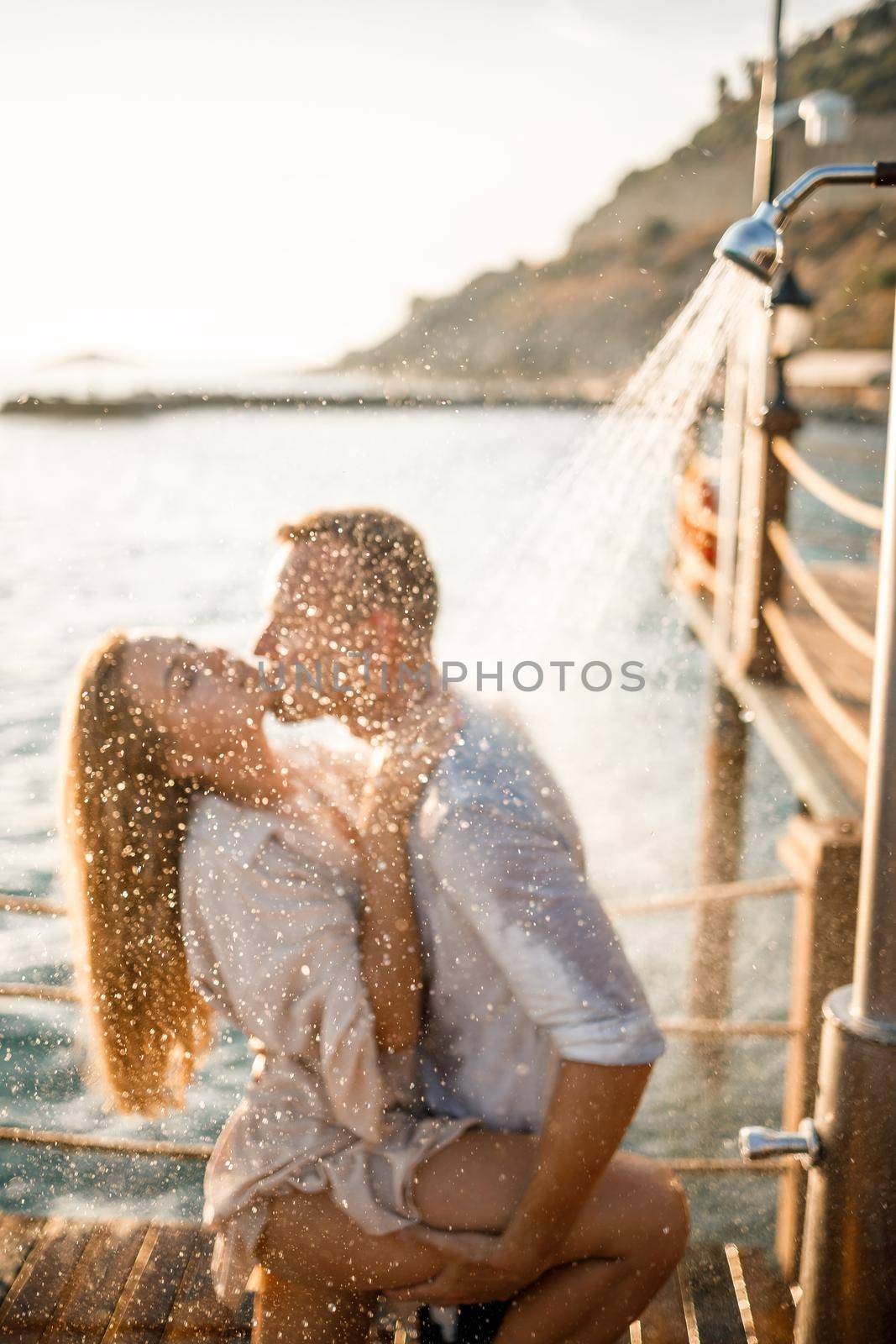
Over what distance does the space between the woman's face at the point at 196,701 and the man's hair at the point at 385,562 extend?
8.9 inches

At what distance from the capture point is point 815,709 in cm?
408

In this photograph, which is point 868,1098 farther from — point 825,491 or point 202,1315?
point 825,491

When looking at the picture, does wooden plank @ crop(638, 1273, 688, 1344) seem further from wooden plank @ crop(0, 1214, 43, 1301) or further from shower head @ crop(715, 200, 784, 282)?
shower head @ crop(715, 200, 784, 282)

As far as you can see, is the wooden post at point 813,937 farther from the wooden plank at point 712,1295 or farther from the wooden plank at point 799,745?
the wooden plank at point 799,745

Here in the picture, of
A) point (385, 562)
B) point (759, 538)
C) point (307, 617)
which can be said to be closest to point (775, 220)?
point (385, 562)

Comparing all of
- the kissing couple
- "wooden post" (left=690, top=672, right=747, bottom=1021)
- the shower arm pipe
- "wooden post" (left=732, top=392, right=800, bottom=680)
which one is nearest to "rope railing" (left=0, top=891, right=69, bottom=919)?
the kissing couple

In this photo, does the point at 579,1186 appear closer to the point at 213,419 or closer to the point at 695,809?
the point at 695,809

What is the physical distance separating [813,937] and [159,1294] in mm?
1470

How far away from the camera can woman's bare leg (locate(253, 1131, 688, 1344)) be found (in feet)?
5.08

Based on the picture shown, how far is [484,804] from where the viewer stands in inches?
57.2

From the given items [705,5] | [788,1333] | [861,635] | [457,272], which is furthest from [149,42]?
[788,1333]

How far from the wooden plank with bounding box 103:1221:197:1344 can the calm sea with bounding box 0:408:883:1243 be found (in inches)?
17.1

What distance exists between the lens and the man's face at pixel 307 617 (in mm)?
1651

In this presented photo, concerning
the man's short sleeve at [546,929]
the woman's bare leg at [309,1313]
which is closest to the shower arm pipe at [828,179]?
the man's short sleeve at [546,929]
